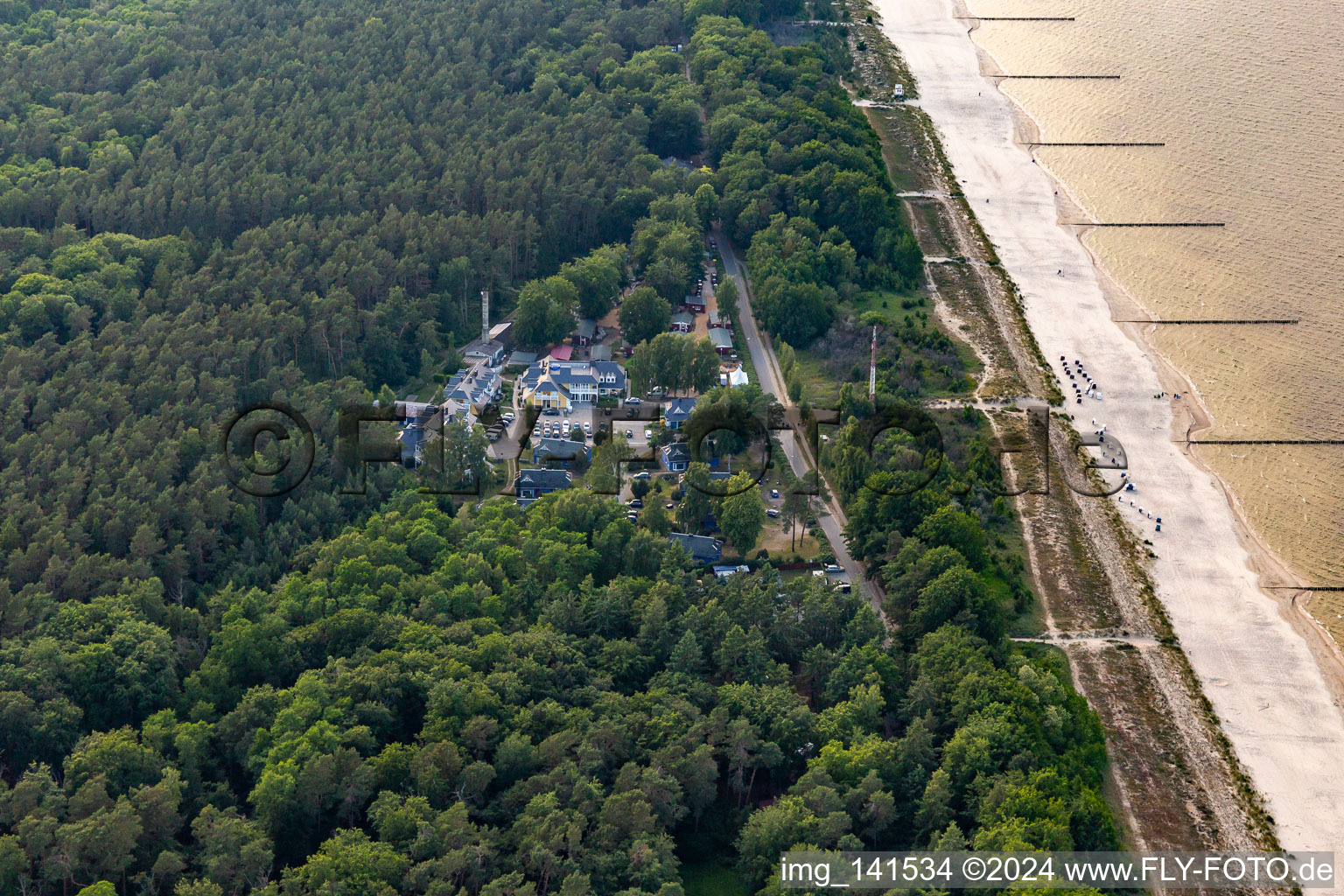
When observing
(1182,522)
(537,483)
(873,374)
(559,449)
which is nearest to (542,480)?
(537,483)

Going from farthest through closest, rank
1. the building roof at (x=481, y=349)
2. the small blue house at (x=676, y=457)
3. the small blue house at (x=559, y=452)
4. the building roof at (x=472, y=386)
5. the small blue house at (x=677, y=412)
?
the building roof at (x=481, y=349), the building roof at (x=472, y=386), the small blue house at (x=677, y=412), the small blue house at (x=676, y=457), the small blue house at (x=559, y=452)

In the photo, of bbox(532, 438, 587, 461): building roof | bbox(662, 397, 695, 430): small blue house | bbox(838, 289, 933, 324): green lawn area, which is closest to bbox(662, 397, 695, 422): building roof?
bbox(662, 397, 695, 430): small blue house

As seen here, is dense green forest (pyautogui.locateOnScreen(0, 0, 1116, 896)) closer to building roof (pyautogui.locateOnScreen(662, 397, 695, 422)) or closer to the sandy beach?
the sandy beach

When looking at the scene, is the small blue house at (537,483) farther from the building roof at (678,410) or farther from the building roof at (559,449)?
the building roof at (678,410)

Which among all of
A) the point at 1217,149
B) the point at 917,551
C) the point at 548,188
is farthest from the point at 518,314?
the point at 1217,149

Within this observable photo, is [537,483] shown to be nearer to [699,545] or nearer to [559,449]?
[559,449]

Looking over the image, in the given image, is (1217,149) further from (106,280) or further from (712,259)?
(106,280)

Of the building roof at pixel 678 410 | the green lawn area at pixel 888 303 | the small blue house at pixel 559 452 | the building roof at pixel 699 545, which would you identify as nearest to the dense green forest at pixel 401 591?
the green lawn area at pixel 888 303
